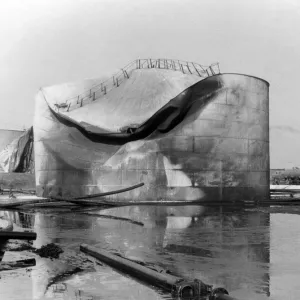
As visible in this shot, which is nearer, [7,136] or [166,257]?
→ [166,257]

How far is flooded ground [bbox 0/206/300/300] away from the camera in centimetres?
490

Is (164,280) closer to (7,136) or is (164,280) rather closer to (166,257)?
(166,257)

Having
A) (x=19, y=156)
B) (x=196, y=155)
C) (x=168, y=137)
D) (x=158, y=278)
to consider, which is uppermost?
(x=19, y=156)

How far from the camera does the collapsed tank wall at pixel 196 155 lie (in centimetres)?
1888

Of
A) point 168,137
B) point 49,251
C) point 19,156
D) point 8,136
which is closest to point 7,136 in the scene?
point 8,136

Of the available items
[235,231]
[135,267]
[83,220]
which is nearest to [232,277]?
[135,267]

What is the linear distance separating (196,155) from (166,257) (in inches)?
486

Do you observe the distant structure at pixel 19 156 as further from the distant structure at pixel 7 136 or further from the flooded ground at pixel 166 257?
the flooded ground at pixel 166 257

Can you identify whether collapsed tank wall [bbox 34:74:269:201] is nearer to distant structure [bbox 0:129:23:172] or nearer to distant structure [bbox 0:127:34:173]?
distant structure [bbox 0:127:34:173]

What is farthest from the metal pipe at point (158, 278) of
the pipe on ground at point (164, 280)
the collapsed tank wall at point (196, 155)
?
the collapsed tank wall at point (196, 155)

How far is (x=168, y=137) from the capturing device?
18.9m

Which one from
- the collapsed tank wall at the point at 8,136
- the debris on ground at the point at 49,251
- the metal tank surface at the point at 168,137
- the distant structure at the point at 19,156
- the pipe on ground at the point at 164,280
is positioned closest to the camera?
the pipe on ground at the point at 164,280

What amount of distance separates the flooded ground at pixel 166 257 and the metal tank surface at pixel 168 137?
676cm

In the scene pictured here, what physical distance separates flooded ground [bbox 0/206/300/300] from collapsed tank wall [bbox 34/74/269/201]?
6700 millimetres
